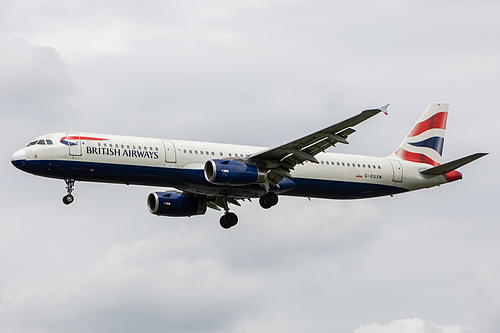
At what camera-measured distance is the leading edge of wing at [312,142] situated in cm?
5147

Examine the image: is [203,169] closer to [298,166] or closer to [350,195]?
[298,166]

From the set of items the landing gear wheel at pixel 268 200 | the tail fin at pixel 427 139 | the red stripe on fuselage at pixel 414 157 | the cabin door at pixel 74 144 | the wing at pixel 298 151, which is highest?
the tail fin at pixel 427 139

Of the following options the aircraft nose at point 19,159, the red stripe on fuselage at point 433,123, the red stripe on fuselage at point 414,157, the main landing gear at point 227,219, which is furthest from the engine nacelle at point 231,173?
the red stripe on fuselage at point 433,123

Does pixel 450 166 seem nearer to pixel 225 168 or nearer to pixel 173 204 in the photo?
pixel 225 168

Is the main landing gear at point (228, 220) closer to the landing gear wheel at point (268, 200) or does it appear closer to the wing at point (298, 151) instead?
the landing gear wheel at point (268, 200)

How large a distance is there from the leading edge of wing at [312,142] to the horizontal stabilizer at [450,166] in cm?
764

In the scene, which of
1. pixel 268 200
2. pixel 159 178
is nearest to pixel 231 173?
pixel 268 200

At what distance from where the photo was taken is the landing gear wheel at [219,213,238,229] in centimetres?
6150

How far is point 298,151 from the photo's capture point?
54531 mm

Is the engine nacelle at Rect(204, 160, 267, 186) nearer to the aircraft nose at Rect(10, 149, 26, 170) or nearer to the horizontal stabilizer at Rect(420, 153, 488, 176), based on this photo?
the aircraft nose at Rect(10, 149, 26, 170)

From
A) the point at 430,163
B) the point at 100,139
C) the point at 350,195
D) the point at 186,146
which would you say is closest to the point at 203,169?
the point at 186,146

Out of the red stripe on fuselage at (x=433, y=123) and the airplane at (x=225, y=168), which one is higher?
the red stripe on fuselage at (x=433, y=123)

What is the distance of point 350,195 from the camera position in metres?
60.1

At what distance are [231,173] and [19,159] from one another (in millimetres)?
11406
